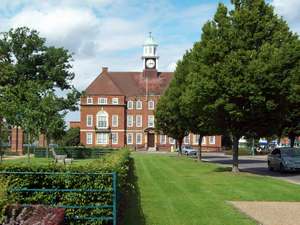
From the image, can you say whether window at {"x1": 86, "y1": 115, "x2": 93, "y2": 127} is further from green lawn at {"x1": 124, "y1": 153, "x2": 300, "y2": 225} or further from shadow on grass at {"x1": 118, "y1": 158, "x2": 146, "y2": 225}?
shadow on grass at {"x1": 118, "y1": 158, "x2": 146, "y2": 225}

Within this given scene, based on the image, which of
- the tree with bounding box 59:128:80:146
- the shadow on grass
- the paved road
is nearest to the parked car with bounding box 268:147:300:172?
the paved road

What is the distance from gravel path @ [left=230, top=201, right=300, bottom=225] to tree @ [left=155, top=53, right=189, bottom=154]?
28407mm

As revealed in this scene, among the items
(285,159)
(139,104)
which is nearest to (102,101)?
(139,104)

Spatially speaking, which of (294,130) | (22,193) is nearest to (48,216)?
(22,193)

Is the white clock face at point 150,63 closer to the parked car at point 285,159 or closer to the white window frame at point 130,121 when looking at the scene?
the white window frame at point 130,121

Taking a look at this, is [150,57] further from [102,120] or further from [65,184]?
[65,184]

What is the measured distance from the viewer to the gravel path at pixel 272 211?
14.3 m

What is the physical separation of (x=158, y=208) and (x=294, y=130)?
4065 centimetres

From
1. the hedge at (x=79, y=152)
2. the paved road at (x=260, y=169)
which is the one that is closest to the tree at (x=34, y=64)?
the hedge at (x=79, y=152)

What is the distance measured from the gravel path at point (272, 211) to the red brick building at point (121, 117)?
292ft

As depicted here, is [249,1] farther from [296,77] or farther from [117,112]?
[117,112]

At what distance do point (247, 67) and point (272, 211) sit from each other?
14.2m

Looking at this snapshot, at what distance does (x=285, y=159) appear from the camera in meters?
35.3

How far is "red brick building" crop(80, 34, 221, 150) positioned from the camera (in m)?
109
